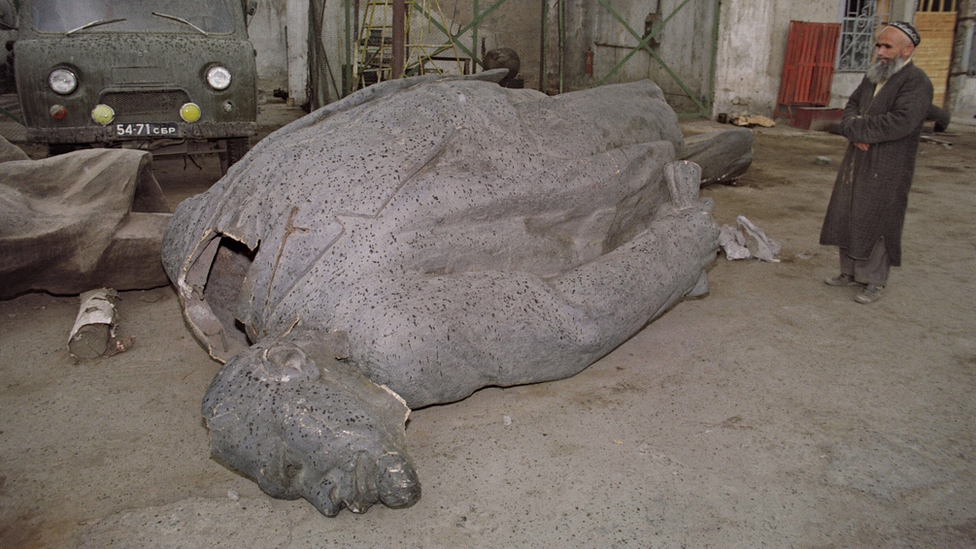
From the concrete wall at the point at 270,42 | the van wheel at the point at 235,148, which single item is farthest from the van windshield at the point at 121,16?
the concrete wall at the point at 270,42

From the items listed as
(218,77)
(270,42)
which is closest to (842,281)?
(218,77)

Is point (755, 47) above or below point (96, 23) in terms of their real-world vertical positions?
above

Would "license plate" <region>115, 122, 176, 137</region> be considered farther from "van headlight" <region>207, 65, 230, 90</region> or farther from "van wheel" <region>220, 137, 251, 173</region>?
"van wheel" <region>220, 137, 251, 173</region>

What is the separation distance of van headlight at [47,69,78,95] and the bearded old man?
18.6 ft

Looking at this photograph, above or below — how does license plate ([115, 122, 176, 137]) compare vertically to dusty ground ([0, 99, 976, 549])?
above

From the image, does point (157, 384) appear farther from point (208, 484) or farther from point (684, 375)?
point (684, 375)

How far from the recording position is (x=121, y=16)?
5812 millimetres

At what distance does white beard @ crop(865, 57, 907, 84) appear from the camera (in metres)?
3.88

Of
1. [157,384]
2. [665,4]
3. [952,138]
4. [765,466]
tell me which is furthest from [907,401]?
[665,4]

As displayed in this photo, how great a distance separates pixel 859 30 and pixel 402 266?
10757 millimetres

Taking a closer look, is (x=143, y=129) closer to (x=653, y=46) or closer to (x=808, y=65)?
(x=653, y=46)

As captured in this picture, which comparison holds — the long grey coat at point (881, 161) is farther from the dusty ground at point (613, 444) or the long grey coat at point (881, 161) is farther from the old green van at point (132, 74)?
the old green van at point (132, 74)

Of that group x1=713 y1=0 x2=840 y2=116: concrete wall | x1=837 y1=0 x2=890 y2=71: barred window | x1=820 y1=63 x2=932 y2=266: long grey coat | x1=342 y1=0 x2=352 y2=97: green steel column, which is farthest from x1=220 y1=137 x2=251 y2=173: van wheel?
x1=837 y1=0 x2=890 y2=71: barred window

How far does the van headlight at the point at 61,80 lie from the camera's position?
219 inches
